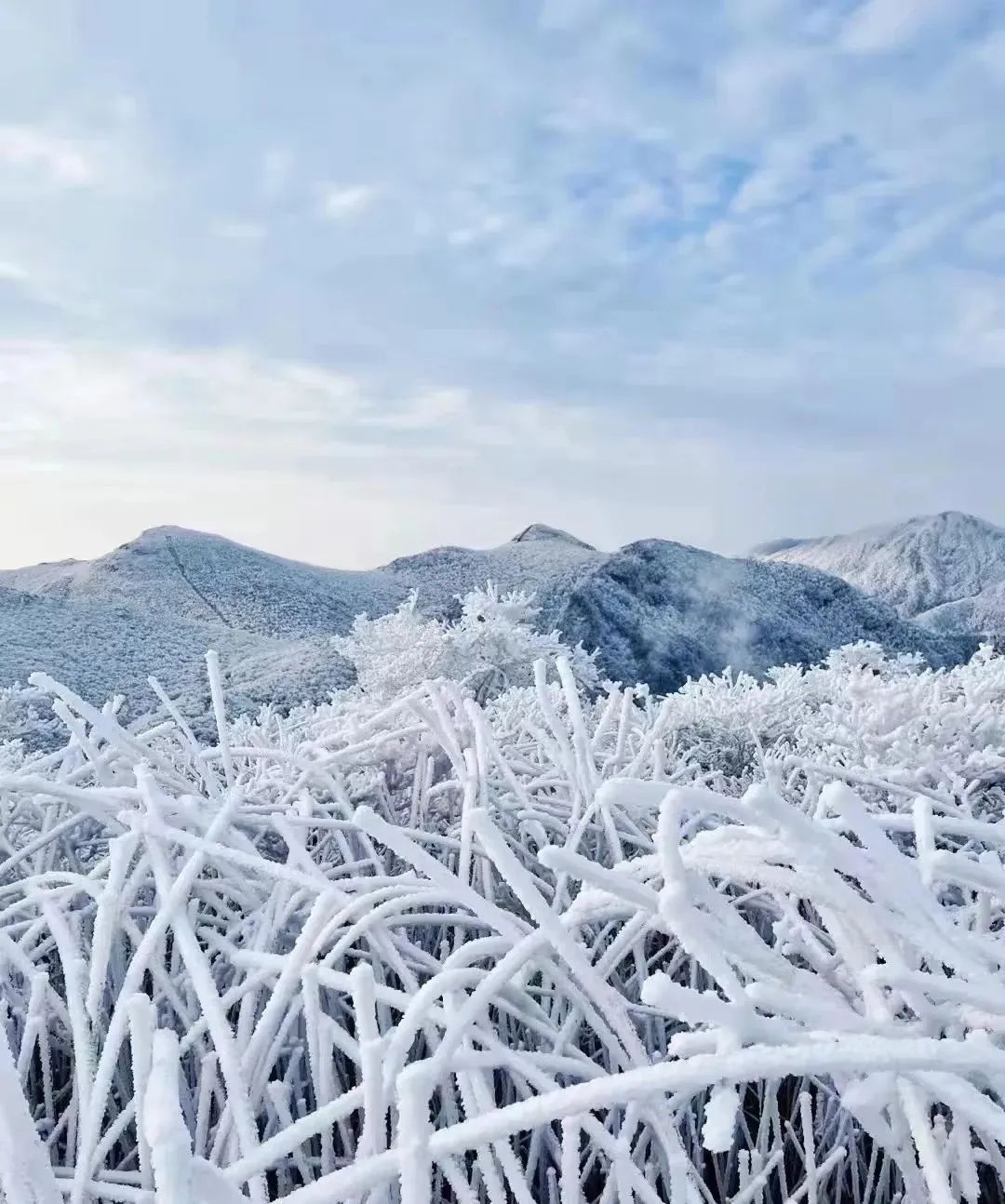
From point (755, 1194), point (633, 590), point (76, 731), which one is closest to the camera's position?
point (755, 1194)

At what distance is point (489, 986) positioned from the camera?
85 centimetres

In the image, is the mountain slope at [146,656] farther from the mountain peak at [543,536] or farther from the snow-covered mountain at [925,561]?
the snow-covered mountain at [925,561]

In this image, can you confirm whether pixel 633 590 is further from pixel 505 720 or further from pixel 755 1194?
pixel 755 1194

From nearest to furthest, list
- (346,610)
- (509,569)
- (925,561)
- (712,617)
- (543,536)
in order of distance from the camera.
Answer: (712,617) → (346,610) → (509,569) → (543,536) → (925,561)

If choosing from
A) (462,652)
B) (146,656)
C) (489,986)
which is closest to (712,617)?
(462,652)

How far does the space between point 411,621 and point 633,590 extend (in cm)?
335

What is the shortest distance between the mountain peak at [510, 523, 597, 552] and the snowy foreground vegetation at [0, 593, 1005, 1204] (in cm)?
887

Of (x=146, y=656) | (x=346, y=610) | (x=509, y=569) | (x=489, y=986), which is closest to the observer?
(x=489, y=986)

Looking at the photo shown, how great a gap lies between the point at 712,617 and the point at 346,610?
2922 millimetres

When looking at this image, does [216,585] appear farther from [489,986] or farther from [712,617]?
[489,986]

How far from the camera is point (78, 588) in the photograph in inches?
353

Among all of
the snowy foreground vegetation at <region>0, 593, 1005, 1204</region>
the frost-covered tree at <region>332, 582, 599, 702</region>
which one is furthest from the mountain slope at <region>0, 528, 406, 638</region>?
the snowy foreground vegetation at <region>0, 593, 1005, 1204</region>

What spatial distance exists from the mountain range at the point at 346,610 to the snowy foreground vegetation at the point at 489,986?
4.48 m

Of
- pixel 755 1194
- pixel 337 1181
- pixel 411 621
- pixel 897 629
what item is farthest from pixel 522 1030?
pixel 897 629
